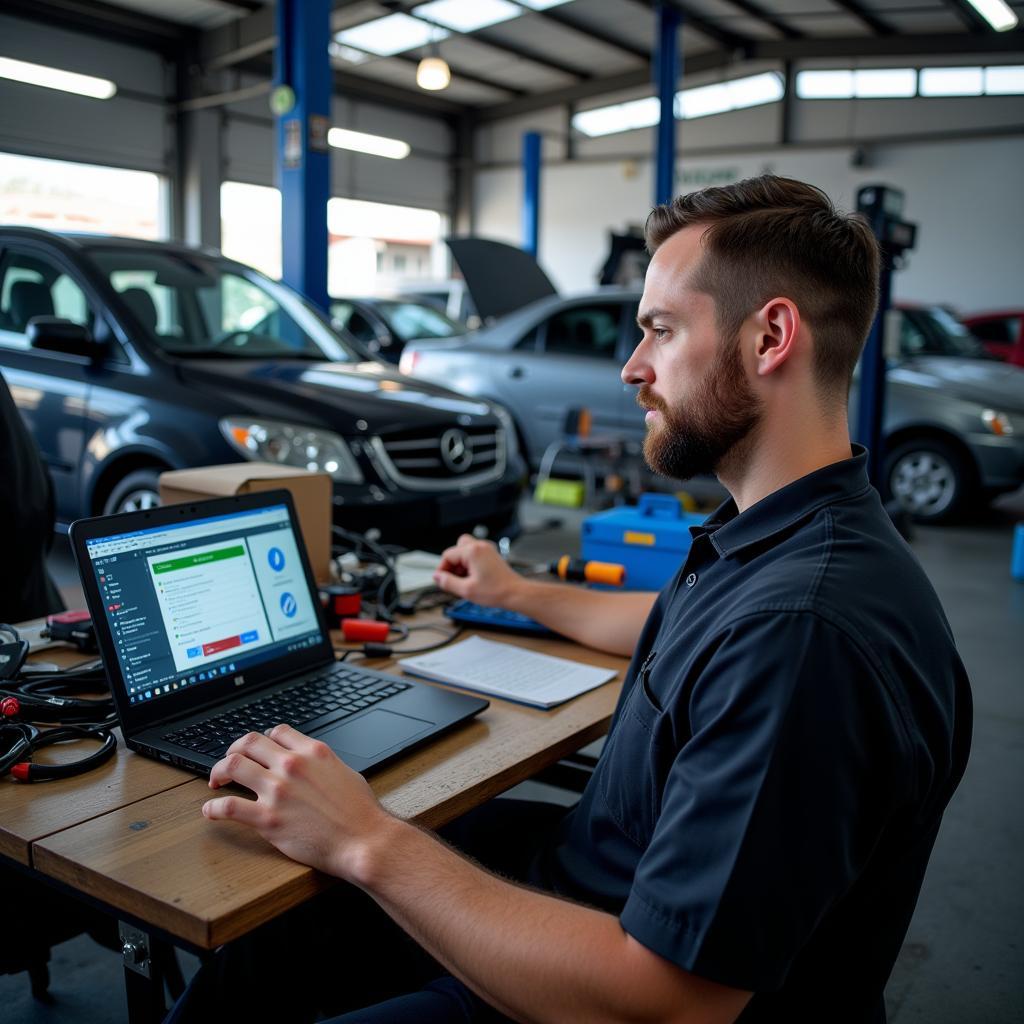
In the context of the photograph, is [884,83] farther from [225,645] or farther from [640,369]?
[225,645]

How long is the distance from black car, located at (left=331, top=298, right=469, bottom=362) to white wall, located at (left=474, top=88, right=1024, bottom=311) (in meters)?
5.89

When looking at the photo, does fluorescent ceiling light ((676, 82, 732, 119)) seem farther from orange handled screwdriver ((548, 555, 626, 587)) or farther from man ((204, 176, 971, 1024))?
man ((204, 176, 971, 1024))

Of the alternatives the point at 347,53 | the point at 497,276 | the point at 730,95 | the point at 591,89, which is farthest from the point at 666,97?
the point at 591,89

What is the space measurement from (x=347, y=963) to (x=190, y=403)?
286cm

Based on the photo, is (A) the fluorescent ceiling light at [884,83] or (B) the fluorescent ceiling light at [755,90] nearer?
(A) the fluorescent ceiling light at [884,83]

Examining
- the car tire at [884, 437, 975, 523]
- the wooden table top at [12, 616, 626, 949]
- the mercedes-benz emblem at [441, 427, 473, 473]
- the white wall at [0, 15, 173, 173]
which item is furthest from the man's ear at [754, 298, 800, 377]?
the white wall at [0, 15, 173, 173]

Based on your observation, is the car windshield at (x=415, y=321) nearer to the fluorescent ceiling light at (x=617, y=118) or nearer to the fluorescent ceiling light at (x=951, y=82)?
the fluorescent ceiling light at (x=617, y=118)

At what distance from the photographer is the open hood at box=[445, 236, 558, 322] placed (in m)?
6.39

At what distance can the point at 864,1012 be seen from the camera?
1.07 meters

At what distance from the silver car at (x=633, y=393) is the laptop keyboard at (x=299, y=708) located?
16.7 feet

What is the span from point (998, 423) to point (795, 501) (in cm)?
613

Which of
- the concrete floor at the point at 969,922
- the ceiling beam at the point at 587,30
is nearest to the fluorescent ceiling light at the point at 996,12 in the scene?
the ceiling beam at the point at 587,30

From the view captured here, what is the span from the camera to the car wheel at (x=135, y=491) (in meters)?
3.95

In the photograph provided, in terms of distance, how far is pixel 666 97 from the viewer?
10.5 m
